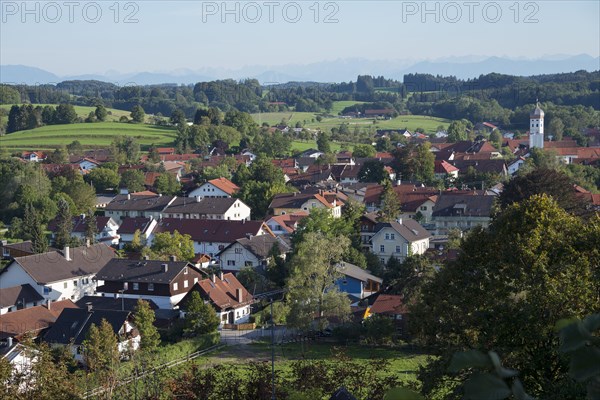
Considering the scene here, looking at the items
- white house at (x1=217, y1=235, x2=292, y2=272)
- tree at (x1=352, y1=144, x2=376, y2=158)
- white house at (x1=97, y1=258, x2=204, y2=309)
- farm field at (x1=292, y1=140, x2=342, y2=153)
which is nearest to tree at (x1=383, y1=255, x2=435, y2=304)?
white house at (x1=217, y1=235, x2=292, y2=272)

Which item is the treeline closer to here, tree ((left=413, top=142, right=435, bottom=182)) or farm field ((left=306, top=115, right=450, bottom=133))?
farm field ((left=306, top=115, right=450, bottom=133))

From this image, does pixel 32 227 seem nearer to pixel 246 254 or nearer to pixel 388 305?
pixel 246 254

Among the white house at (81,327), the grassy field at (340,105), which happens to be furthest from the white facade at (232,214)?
the grassy field at (340,105)

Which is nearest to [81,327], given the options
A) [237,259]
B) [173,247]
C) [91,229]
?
[173,247]

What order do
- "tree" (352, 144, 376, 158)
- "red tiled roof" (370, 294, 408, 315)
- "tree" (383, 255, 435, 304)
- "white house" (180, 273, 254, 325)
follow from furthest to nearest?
"tree" (352, 144, 376, 158) → "white house" (180, 273, 254, 325) → "red tiled roof" (370, 294, 408, 315) → "tree" (383, 255, 435, 304)

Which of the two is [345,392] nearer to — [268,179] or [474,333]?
[474,333]
